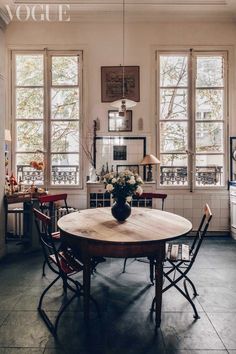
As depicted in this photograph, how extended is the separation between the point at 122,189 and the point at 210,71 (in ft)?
11.3

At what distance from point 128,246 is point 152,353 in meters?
0.74

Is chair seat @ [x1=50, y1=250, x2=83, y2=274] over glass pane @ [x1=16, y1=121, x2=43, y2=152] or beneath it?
beneath

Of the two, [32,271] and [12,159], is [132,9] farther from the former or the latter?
[32,271]

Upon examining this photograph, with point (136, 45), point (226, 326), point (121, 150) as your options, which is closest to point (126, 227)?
point (226, 326)

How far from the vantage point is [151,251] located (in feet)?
7.01

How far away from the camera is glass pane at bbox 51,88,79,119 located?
4941 millimetres

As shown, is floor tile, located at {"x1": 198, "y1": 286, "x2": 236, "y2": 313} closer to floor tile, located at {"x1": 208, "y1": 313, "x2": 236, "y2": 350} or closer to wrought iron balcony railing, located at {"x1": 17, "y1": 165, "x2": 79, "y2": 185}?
floor tile, located at {"x1": 208, "y1": 313, "x2": 236, "y2": 350}

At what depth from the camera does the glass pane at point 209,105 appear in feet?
16.3

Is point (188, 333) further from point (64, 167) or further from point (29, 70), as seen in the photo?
point (29, 70)

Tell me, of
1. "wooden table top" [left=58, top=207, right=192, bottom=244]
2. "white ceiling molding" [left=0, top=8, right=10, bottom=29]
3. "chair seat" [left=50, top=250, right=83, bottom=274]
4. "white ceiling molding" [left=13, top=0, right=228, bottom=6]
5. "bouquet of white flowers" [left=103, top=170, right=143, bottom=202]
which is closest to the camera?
"wooden table top" [left=58, top=207, right=192, bottom=244]

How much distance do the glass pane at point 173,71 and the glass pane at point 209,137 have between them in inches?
33.5

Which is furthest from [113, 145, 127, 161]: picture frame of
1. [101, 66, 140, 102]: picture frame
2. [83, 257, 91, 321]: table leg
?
[83, 257, 91, 321]: table leg

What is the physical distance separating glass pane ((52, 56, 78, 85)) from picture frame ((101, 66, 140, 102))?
50 centimetres

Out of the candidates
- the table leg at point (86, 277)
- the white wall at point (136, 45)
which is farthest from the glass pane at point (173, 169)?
the table leg at point (86, 277)
